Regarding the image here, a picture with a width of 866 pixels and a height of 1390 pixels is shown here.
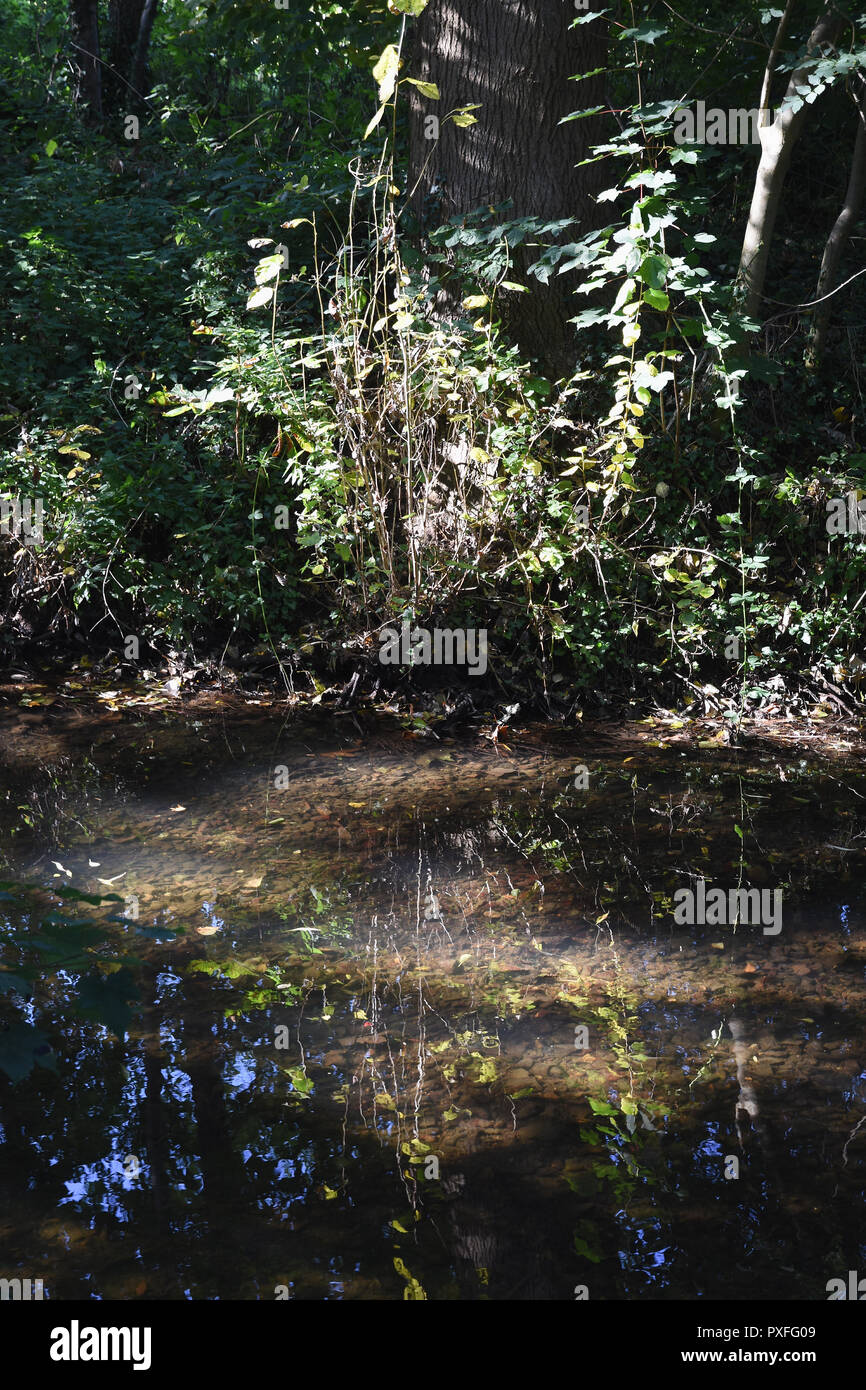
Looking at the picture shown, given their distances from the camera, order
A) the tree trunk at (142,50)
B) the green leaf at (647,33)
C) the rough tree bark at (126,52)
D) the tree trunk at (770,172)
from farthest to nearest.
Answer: the rough tree bark at (126,52), the tree trunk at (142,50), the tree trunk at (770,172), the green leaf at (647,33)

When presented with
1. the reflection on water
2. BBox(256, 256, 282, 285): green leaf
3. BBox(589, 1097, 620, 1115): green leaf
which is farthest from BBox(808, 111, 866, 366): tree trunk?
BBox(589, 1097, 620, 1115): green leaf

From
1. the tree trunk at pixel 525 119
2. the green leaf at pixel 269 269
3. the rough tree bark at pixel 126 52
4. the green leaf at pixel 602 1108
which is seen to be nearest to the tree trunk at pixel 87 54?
the rough tree bark at pixel 126 52

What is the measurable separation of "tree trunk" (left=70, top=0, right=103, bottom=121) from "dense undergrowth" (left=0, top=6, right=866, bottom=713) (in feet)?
14.7

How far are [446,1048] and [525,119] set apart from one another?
17.4 feet

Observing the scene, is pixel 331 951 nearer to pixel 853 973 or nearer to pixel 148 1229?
pixel 148 1229

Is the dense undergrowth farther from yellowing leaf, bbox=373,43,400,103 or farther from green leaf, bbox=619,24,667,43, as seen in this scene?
yellowing leaf, bbox=373,43,400,103

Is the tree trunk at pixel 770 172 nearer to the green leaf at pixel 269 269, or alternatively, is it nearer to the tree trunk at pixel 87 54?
the green leaf at pixel 269 269

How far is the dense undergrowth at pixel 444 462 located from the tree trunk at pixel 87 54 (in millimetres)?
4473

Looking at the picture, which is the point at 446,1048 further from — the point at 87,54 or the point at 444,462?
the point at 87,54

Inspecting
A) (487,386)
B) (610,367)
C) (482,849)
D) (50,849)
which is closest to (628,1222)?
(482,849)

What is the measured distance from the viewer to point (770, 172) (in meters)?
6.05

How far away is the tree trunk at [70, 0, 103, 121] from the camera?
34.7ft

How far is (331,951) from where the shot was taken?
12.3ft

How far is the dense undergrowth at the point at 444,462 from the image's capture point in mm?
5898
